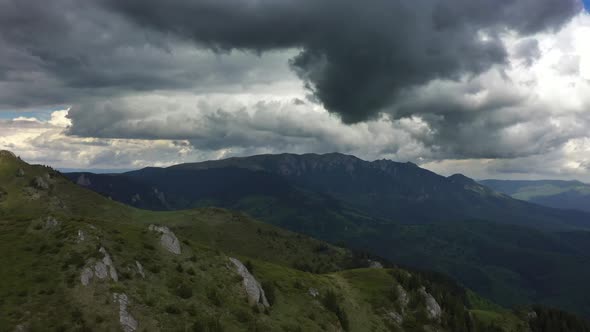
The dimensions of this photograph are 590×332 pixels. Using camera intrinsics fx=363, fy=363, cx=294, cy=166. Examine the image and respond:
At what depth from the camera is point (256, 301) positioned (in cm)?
6856

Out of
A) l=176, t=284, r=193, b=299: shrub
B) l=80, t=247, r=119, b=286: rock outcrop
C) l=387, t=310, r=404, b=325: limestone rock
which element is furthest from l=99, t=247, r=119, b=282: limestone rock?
l=387, t=310, r=404, b=325: limestone rock

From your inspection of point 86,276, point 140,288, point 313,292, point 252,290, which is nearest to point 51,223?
point 86,276

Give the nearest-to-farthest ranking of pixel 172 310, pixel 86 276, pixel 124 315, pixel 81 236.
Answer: pixel 124 315, pixel 86 276, pixel 172 310, pixel 81 236

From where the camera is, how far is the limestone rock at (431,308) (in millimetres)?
112875

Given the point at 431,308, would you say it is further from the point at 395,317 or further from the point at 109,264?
the point at 109,264

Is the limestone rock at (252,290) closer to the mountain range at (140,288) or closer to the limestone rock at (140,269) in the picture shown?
the mountain range at (140,288)

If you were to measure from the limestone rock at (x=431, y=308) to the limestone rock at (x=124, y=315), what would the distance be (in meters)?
93.3

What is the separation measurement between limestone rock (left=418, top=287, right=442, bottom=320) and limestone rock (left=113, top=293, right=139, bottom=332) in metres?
93.3

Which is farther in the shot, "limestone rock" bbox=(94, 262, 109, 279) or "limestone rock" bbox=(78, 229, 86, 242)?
"limestone rock" bbox=(78, 229, 86, 242)

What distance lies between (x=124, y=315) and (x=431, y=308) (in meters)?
99.2

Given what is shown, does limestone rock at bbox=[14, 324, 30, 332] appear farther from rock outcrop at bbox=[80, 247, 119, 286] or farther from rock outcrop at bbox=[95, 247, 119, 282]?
rock outcrop at bbox=[95, 247, 119, 282]

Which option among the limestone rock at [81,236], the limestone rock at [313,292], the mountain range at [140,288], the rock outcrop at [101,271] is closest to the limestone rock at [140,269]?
the mountain range at [140,288]

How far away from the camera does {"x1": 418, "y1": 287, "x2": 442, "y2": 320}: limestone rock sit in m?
113

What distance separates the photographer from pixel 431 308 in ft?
380
